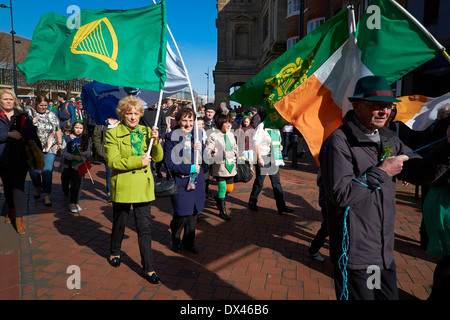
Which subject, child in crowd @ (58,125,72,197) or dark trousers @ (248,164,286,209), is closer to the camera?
dark trousers @ (248,164,286,209)

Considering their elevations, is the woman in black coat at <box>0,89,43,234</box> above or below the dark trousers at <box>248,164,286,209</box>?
above

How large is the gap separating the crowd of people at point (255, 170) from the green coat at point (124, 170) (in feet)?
0.04

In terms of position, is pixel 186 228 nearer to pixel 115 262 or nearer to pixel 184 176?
pixel 184 176

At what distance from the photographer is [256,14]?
1602 inches

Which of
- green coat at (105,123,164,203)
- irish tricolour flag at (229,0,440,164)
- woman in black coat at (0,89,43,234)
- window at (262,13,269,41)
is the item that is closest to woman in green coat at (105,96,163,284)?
green coat at (105,123,164,203)

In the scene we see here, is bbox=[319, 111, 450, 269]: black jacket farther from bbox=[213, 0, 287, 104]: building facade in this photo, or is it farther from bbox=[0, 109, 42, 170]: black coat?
bbox=[213, 0, 287, 104]: building facade

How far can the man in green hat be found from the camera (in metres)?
1.96

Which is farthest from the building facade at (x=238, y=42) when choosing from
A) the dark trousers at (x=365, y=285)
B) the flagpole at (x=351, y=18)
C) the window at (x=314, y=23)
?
the dark trousers at (x=365, y=285)

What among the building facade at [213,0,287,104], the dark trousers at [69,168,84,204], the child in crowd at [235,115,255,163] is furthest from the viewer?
the building facade at [213,0,287,104]

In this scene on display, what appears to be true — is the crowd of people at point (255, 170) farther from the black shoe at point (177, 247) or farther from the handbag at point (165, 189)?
the handbag at point (165, 189)

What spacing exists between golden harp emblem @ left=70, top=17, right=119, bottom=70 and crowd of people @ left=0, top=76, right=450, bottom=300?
721mm

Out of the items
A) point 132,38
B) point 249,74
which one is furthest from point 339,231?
point 249,74

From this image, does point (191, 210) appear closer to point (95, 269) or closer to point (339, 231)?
point (95, 269)
